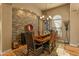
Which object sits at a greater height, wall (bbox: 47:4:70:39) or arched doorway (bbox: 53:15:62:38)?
wall (bbox: 47:4:70:39)

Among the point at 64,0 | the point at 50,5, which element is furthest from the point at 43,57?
the point at 64,0

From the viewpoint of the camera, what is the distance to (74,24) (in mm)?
1600

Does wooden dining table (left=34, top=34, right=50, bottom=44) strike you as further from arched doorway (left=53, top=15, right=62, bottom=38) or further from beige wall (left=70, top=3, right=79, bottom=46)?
beige wall (left=70, top=3, right=79, bottom=46)

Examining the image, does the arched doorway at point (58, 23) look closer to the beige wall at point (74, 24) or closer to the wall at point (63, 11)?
the wall at point (63, 11)

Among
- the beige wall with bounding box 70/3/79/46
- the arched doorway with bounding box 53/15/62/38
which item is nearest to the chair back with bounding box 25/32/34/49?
the arched doorway with bounding box 53/15/62/38

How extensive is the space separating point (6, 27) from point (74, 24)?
0.95m

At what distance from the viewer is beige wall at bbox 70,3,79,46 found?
5.21 feet

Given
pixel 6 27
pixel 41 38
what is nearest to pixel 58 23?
pixel 41 38

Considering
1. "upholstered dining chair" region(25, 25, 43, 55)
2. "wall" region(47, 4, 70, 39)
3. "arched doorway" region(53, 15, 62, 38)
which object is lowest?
"upholstered dining chair" region(25, 25, 43, 55)

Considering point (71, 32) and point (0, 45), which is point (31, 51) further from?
point (71, 32)

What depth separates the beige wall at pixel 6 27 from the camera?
157 cm

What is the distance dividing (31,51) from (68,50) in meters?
0.53

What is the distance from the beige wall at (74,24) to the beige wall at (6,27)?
853 mm

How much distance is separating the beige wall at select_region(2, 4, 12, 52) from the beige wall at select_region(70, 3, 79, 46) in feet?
2.80
